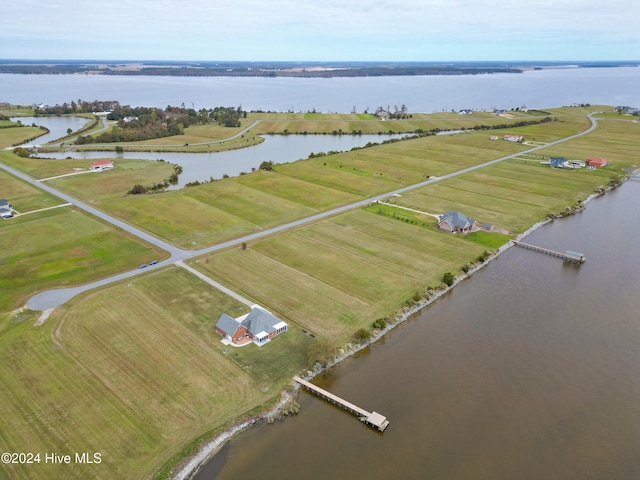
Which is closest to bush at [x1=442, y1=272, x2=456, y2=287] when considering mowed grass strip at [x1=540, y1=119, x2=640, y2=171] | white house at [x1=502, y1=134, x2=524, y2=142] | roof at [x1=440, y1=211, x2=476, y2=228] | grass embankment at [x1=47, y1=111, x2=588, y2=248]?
roof at [x1=440, y1=211, x2=476, y2=228]

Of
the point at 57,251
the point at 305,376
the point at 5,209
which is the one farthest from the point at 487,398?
the point at 5,209

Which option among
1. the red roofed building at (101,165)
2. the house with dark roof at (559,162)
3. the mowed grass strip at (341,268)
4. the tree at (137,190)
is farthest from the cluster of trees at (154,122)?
the house with dark roof at (559,162)

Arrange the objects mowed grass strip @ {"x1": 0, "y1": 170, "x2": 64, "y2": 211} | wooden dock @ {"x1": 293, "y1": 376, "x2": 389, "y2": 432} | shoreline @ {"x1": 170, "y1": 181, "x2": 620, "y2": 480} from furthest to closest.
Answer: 1. mowed grass strip @ {"x1": 0, "y1": 170, "x2": 64, "y2": 211}
2. wooden dock @ {"x1": 293, "y1": 376, "x2": 389, "y2": 432}
3. shoreline @ {"x1": 170, "y1": 181, "x2": 620, "y2": 480}

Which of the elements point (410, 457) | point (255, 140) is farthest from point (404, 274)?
point (255, 140)

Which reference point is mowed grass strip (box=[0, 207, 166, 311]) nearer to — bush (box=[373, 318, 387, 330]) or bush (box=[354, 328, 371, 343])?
bush (box=[354, 328, 371, 343])

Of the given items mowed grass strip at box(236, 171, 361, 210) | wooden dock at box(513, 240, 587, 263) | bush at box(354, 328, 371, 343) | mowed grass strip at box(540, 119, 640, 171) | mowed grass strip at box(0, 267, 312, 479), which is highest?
mowed grass strip at box(540, 119, 640, 171)

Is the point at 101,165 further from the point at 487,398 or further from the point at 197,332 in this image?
the point at 487,398

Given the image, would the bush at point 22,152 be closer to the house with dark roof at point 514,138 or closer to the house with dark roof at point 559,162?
the house with dark roof at point 559,162
